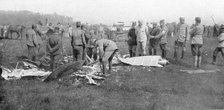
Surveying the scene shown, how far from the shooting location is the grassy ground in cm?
773

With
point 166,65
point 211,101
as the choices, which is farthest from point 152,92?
point 166,65

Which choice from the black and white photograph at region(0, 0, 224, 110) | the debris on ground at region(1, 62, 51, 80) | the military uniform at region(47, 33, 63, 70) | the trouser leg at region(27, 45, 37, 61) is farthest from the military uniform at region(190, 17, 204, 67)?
the trouser leg at region(27, 45, 37, 61)

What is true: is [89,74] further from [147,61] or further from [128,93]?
[147,61]

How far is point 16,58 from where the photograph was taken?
50.5ft

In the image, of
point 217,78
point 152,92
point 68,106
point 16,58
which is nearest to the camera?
point 68,106

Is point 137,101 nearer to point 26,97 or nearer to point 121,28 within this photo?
point 26,97

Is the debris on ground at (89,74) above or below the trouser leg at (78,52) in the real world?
below

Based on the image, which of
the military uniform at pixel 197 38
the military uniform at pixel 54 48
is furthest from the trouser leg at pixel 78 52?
the military uniform at pixel 197 38

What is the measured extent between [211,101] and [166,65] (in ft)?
18.0

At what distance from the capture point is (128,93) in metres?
9.12

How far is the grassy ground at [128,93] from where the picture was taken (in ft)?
25.4

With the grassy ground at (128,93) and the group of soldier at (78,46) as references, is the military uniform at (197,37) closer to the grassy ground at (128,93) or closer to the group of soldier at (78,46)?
the grassy ground at (128,93)

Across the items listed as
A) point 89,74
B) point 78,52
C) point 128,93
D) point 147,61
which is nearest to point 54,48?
point 78,52

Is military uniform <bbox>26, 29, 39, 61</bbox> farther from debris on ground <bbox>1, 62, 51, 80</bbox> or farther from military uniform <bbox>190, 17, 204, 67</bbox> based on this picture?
military uniform <bbox>190, 17, 204, 67</bbox>
